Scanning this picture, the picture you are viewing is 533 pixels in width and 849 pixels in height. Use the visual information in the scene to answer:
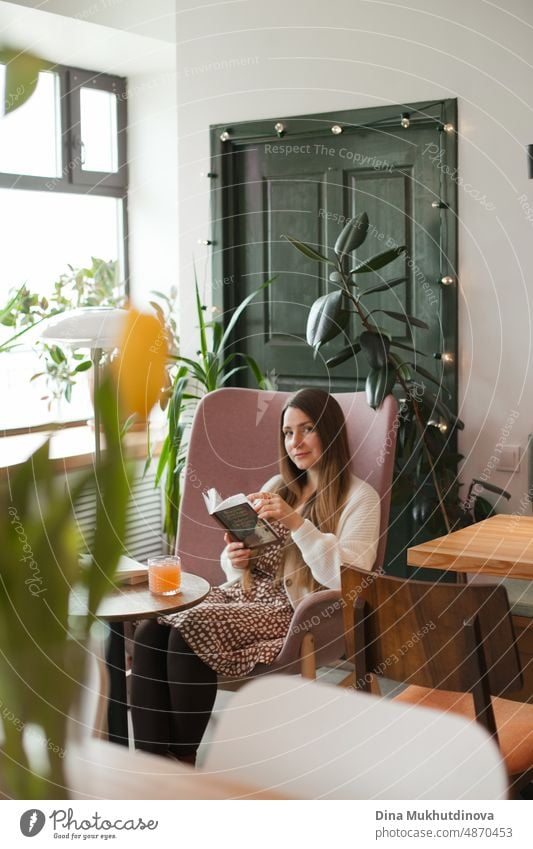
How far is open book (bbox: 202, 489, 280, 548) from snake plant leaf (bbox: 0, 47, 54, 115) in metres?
1.87

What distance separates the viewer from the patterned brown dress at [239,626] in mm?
2236

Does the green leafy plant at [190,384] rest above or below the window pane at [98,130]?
below

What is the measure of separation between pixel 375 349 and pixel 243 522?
66 centimetres

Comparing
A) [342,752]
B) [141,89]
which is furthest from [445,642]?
[141,89]

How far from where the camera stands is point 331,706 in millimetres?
1442

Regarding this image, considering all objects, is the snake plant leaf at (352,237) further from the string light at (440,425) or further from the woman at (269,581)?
the string light at (440,425)

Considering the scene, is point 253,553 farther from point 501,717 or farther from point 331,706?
point 331,706

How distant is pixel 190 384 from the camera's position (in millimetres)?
3611

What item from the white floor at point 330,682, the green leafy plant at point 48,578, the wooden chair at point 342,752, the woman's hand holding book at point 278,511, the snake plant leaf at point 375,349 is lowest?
the white floor at point 330,682

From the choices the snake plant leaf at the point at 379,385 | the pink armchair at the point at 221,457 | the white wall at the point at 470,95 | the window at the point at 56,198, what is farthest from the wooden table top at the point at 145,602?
the window at the point at 56,198

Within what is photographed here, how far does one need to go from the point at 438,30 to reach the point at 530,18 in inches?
11.1

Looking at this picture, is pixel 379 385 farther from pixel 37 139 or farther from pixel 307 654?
pixel 37 139

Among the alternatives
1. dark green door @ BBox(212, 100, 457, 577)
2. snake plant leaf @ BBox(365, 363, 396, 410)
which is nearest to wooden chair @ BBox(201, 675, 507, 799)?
snake plant leaf @ BBox(365, 363, 396, 410)
